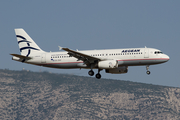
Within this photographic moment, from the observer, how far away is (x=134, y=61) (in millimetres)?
63125

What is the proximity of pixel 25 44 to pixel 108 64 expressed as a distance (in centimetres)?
2149

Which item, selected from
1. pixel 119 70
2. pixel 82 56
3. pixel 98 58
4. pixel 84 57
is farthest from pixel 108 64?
pixel 119 70

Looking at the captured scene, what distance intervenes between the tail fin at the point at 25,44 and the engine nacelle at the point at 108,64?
1586 centimetres

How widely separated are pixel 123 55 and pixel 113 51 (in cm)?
225

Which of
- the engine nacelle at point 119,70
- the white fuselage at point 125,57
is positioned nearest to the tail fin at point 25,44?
the white fuselage at point 125,57

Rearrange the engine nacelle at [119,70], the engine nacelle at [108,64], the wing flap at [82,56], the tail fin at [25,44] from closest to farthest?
the wing flap at [82,56] < the engine nacelle at [108,64] < the engine nacelle at [119,70] < the tail fin at [25,44]

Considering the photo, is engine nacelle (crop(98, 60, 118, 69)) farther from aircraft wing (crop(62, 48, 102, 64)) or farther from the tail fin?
the tail fin

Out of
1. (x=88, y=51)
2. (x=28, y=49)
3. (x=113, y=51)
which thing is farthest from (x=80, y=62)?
(x=28, y=49)

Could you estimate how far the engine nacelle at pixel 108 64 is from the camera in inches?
2454

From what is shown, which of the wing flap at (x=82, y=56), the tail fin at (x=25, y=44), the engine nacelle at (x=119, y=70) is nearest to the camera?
the wing flap at (x=82, y=56)

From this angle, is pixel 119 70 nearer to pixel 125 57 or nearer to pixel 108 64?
pixel 125 57

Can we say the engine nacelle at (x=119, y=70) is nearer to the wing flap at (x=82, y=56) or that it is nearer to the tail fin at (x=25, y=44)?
the wing flap at (x=82, y=56)

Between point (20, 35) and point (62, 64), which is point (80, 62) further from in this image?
point (20, 35)

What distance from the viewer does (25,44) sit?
243ft
